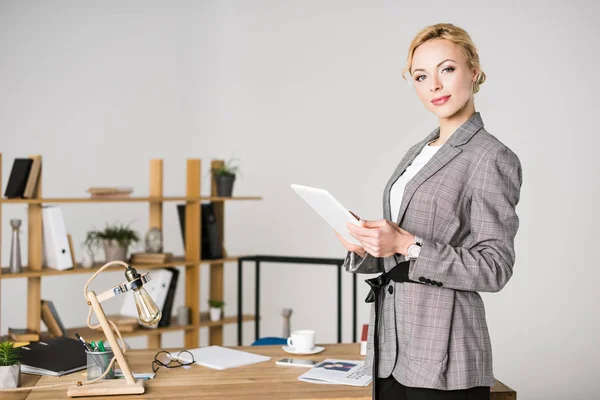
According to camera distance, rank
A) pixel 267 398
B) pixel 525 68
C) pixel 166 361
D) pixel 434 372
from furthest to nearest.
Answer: pixel 525 68 < pixel 166 361 < pixel 267 398 < pixel 434 372

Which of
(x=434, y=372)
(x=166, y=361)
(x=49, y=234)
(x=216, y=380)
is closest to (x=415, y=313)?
(x=434, y=372)

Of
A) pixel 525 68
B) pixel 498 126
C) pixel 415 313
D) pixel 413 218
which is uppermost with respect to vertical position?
pixel 525 68

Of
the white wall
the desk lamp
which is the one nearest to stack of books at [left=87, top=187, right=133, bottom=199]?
the white wall

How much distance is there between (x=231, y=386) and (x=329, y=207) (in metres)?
0.64

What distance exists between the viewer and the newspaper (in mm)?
1982

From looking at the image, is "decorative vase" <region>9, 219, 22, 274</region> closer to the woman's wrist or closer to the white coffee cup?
the white coffee cup

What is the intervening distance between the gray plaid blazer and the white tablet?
134 millimetres

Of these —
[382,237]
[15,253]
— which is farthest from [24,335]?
[382,237]

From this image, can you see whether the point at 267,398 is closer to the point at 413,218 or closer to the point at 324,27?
the point at 413,218

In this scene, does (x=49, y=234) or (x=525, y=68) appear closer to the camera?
(x=49, y=234)

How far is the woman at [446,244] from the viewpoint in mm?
1533

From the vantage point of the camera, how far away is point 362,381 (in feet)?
6.48

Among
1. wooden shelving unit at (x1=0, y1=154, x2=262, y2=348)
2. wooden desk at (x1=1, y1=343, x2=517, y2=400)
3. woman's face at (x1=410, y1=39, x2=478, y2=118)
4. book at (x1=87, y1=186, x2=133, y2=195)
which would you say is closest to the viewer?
woman's face at (x1=410, y1=39, x2=478, y2=118)

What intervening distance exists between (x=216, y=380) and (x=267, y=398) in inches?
8.8
